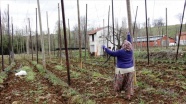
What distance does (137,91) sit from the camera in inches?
326

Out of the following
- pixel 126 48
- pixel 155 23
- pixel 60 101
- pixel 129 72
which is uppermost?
pixel 155 23

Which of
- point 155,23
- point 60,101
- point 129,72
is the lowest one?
point 60,101

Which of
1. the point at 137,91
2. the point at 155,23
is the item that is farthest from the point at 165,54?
the point at 155,23

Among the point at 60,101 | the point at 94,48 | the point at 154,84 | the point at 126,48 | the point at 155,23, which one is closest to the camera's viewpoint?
the point at 126,48

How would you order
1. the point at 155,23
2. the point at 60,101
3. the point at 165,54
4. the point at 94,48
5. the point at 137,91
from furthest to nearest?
the point at 155,23 → the point at 94,48 → the point at 165,54 → the point at 137,91 → the point at 60,101

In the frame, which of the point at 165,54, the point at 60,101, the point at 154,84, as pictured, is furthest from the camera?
the point at 165,54

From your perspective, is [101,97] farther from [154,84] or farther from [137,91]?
[154,84]

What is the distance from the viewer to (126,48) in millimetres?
6848

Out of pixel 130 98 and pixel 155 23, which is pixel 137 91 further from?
pixel 155 23

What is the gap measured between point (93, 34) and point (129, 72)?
1510 inches

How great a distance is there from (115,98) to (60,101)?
176 centimetres

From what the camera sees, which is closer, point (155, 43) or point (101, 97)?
point (101, 97)

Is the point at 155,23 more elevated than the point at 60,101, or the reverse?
the point at 155,23

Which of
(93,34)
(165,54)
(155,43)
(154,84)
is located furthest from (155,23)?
(154,84)
